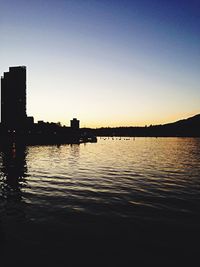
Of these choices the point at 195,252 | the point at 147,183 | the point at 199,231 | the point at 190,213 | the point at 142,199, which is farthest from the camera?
the point at 147,183

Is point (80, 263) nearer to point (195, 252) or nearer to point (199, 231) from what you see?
point (195, 252)

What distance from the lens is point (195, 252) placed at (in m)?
12.4

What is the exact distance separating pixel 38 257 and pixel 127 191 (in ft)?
51.6

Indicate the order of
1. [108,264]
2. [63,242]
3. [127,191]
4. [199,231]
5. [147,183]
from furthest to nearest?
1. [147,183]
2. [127,191]
3. [199,231]
4. [63,242]
5. [108,264]

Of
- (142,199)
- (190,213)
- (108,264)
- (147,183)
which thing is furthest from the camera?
(147,183)

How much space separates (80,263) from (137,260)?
8.81 ft

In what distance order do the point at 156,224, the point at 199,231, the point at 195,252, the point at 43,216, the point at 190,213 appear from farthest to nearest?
the point at 190,213, the point at 43,216, the point at 156,224, the point at 199,231, the point at 195,252

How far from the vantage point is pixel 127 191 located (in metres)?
26.2

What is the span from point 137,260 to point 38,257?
4690 mm

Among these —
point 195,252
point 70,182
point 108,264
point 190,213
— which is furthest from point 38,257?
point 70,182

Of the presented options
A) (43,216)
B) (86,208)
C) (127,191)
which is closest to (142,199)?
(127,191)

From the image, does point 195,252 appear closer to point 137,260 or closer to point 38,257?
point 137,260

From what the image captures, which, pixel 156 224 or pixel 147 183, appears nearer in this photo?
pixel 156 224

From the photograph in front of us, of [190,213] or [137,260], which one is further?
[190,213]
